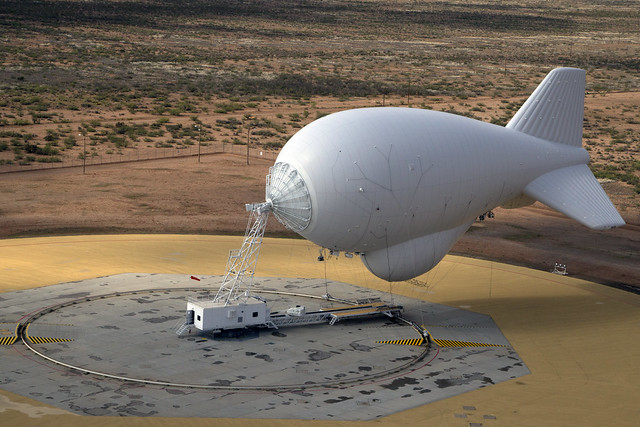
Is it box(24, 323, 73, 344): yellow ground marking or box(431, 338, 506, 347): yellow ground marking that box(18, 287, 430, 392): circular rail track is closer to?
box(24, 323, 73, 344): yellow ground marking

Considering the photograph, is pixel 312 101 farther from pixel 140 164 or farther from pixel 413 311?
pixel 413 311

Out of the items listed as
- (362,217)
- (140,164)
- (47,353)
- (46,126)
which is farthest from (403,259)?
(46,126)

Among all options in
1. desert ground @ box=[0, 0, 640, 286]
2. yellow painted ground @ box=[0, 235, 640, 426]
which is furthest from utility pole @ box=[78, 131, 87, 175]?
yellow painted ground @ box=[0, 235, 640, 426]

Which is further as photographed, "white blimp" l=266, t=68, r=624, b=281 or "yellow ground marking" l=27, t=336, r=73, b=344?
"yellow ground marking" l=27, t=336, r=73, b=344

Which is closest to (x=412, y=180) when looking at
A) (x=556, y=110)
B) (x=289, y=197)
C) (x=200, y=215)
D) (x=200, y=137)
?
(x=289, y=197)

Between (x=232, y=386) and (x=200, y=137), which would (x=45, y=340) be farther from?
(x=200, y=137)

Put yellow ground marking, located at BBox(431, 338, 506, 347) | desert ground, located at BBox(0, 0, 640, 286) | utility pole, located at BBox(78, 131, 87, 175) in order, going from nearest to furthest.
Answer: yellow ground marking, located at BBox(431, 338, 506, 347) < desert ground, located at BBox(0, 0, 640, 286) < utility pole, located at BBox(78, 131, 87, 175)
